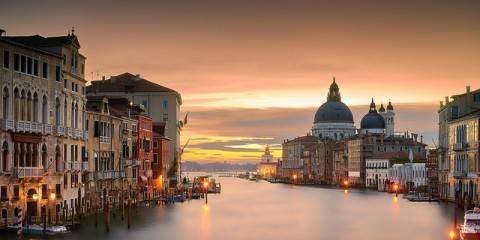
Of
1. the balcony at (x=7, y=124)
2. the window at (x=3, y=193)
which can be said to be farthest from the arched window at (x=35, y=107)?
the window at (x=3, y=193)

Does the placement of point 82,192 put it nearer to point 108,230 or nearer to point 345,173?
point 108,230

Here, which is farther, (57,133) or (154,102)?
(154,102)

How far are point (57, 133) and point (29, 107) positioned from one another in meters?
2.98

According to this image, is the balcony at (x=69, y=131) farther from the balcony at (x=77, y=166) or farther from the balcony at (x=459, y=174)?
the balcony at (x=459, y=174)

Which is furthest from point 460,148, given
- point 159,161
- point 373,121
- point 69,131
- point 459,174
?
point 373,121

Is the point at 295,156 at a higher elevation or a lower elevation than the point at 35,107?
lower

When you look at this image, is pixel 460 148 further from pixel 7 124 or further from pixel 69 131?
pixel 7 124

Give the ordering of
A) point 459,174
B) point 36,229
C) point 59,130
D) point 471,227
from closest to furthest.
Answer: point 471,227 → point 36,229 → point 59,130 → point 459,174

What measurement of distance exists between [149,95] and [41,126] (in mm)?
43736

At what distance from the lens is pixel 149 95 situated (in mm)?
81812

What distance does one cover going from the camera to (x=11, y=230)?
34594 millimetres

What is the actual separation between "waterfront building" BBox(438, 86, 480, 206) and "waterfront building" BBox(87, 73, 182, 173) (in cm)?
2526

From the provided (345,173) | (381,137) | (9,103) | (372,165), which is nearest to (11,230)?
(9,103)

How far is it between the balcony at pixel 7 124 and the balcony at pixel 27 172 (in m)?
1.81
